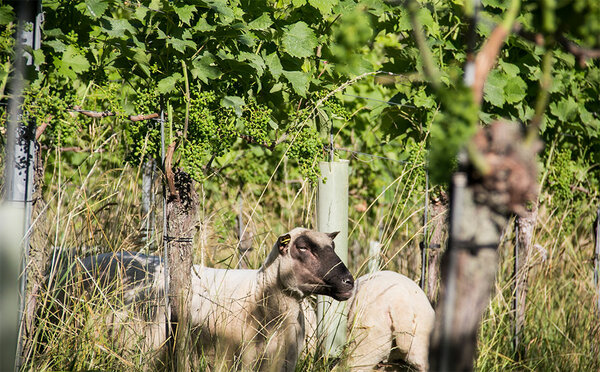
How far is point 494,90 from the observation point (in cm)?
482

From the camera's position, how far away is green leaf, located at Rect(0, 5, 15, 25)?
3.34m

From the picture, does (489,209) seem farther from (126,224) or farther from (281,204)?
(281,204)

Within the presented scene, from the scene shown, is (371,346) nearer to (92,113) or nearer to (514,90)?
(514,90)

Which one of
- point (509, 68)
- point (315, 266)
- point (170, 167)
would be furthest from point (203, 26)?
point (509, 68)

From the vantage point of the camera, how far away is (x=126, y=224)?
5.02 m

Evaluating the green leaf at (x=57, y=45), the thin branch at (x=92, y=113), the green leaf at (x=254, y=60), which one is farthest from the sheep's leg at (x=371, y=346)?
the green leaf at (x=57, y=45)

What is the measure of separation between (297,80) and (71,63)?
1278mm

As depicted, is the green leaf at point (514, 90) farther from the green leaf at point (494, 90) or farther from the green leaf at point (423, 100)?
the green leaf at point (423, 100)

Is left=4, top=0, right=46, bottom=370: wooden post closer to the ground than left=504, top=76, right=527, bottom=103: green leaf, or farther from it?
closer to the ground

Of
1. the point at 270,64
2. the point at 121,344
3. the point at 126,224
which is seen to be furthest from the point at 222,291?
the point at 270,64

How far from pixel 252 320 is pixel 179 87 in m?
1.46

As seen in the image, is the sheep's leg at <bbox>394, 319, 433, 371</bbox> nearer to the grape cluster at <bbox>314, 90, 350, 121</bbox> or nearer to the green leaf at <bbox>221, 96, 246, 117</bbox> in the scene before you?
the grape cluster at <bbox>314, 90, 350, 121</bbox>

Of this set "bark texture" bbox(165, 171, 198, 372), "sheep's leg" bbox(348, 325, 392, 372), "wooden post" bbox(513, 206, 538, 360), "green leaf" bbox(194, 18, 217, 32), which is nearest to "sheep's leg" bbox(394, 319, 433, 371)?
"sheep's leg" bbox(348, 325, 392, 372)

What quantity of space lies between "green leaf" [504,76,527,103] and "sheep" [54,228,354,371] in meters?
1.83
